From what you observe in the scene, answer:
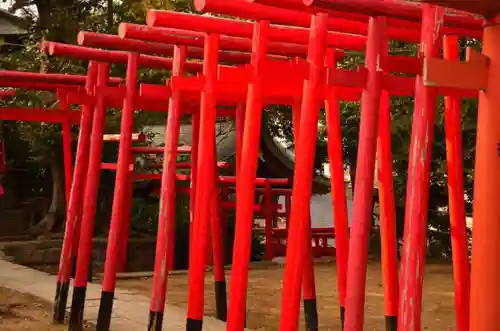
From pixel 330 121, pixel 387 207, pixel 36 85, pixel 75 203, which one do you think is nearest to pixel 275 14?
pixel 330 121

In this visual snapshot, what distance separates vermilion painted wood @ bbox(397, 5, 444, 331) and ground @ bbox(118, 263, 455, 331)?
4588mm

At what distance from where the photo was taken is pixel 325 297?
10.4m

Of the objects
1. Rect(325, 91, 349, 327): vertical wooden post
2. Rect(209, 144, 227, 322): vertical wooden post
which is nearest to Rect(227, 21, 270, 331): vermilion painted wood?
Rect(325, 91, 349, 327): vertical wooden post

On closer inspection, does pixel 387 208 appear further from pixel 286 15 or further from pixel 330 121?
pixel 286 15

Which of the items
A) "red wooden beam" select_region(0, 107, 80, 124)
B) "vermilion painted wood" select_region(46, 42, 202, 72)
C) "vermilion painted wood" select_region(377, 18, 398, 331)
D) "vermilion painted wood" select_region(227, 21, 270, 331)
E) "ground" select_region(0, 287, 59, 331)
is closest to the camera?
"vermilion painted wood" select_region(227, 21, 270, 331)

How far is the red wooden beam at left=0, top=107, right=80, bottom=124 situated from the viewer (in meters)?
9.27

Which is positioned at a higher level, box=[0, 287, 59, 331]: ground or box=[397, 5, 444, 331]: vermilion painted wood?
box=[397, 5, 444, 331]: vermilion painted wood

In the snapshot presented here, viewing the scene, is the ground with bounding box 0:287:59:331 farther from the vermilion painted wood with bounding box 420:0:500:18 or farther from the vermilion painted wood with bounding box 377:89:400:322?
the vermilion painted wood with bounding box 420:0:500:18

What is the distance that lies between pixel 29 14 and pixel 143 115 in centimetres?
341

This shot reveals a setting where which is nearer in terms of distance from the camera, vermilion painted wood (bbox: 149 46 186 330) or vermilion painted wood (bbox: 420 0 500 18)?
vermilion painted wood (bbox: 420 0 500 18)

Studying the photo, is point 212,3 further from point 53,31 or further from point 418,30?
point 53,31

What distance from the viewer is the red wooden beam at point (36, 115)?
30.4 ft

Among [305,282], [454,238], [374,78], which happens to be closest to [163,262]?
[305,282]

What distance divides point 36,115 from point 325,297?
3.93 m
